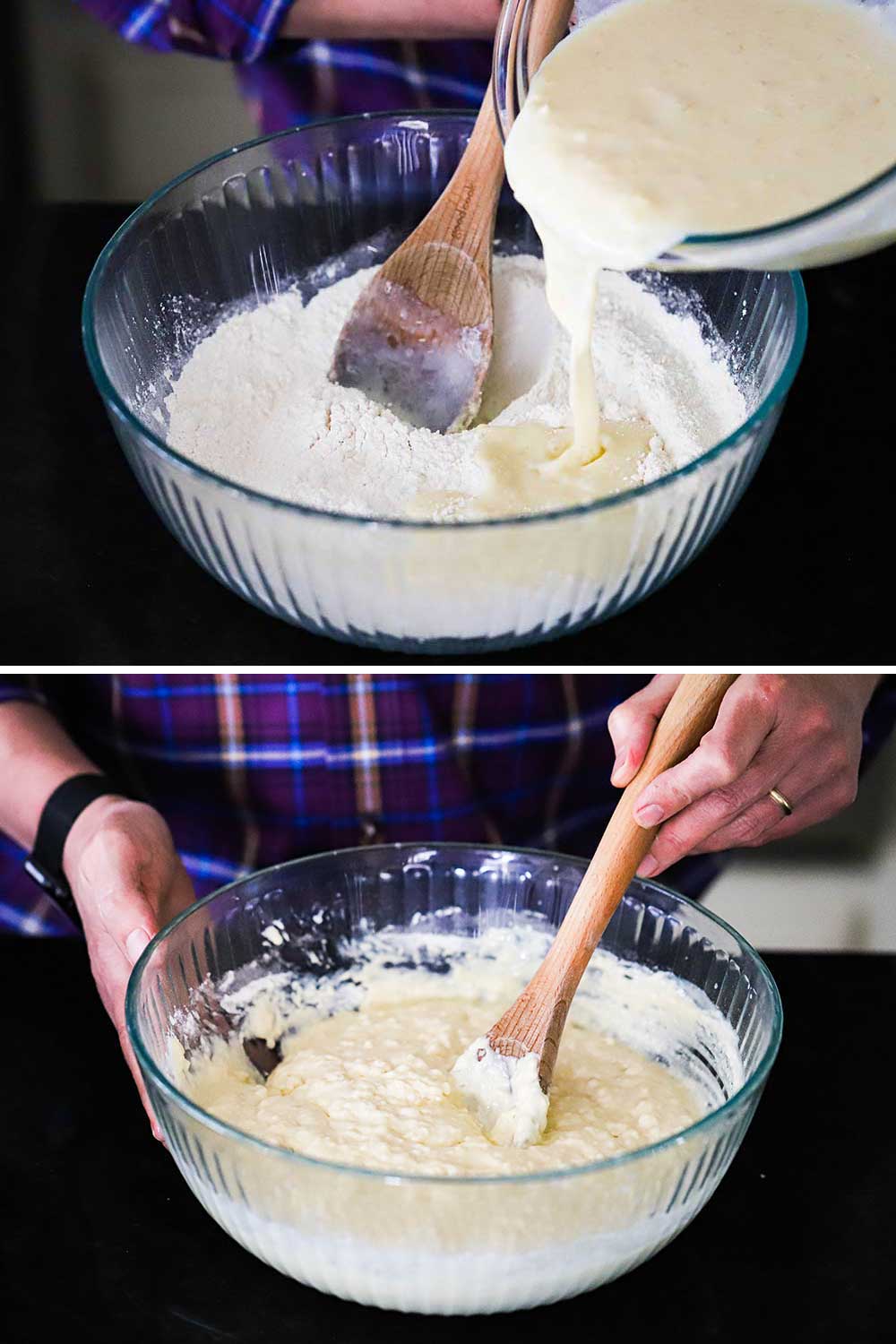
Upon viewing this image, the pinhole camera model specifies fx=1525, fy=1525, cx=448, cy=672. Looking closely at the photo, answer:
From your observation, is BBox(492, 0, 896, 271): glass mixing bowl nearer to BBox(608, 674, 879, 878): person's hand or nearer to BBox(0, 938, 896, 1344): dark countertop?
BBox(608, 674, 879, 878): person's hand

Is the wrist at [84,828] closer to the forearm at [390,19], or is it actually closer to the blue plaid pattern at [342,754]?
the blue plaid pattern at [342,754]

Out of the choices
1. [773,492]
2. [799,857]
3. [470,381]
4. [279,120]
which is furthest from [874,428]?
[799,857]

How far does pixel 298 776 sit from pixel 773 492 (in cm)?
48

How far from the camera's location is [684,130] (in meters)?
0.73

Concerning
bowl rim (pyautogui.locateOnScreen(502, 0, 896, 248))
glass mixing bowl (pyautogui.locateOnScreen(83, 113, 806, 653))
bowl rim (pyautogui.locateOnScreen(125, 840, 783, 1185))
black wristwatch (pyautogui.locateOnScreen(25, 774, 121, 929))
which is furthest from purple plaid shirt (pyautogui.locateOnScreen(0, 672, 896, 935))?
bowl rim (pyautogui.locateOnScreen(502, 0, 896, 248))

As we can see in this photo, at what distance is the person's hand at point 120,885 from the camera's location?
95 cm

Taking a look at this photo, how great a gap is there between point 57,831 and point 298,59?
68 cm

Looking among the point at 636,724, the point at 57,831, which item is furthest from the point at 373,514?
the point at 57,831

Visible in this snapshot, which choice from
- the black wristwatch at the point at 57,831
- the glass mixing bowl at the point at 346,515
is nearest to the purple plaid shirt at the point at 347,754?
the black wristwatch at the point at 57,831

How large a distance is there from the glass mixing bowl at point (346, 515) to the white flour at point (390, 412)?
0.02 metres

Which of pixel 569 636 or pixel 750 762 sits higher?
pixel 569 636

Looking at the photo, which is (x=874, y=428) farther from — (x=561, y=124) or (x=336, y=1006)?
(x=336, y=1006)

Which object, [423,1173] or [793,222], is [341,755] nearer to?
[423,1173]

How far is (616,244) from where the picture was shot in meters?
0.69
